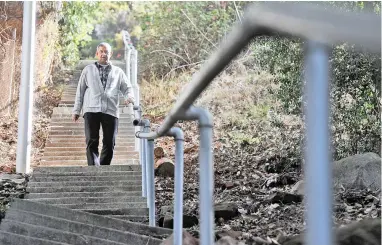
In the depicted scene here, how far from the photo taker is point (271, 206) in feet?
9.89

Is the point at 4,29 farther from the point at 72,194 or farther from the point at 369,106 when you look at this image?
the point at 369,106

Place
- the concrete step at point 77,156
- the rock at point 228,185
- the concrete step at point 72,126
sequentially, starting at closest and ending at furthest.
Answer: the rock at point 228,185 → the concrete step at point 77,156 → the concrete step at point 72,126

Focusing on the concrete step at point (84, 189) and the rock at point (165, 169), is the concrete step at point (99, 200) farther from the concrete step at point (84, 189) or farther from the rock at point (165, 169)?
the rock at point (165, 169)

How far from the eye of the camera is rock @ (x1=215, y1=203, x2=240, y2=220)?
109 inches

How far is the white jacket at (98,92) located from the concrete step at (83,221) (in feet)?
3.98

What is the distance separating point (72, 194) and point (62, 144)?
1803mm

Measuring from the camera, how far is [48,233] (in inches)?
94.7

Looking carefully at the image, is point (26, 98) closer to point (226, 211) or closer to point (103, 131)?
point (103, 131)

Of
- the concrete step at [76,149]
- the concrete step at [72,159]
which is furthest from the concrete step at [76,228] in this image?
the concrete step at [76,149]

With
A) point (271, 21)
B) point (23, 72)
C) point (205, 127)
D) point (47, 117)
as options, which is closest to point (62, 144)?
point (47, 117)

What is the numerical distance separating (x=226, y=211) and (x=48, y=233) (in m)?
0.80

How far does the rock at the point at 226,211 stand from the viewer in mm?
2770

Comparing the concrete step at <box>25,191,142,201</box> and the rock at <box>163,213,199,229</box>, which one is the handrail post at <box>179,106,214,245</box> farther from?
the concrete step at <box>25,191,142,201</box>

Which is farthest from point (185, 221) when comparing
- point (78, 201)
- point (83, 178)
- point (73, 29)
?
point (73, 29)
